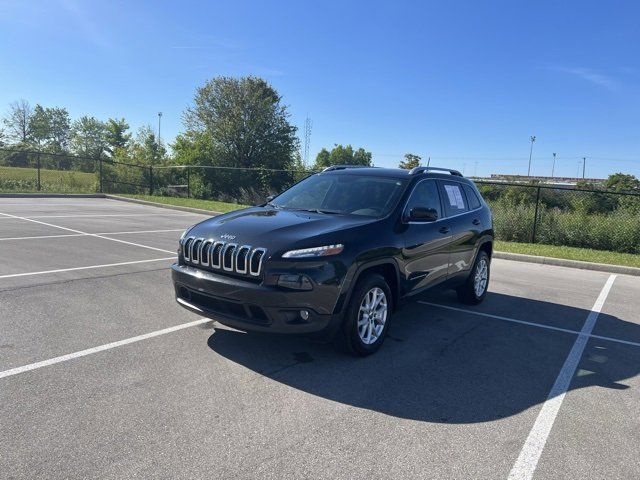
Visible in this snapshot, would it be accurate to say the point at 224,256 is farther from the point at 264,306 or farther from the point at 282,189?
the point at 282,189

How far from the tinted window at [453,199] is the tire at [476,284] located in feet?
2.80

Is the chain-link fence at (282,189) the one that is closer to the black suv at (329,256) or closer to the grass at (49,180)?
the grass at (49,180)

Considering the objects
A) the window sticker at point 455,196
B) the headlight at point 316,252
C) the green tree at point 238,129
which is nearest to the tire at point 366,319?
the headlight at point 316,252

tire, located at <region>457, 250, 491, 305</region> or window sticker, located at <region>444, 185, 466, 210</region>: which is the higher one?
window sticker, located at <region>444, 185, 466, 210</region>

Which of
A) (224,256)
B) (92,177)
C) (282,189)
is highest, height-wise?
(92,177)

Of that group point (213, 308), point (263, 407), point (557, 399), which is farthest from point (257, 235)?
point (557, 399)

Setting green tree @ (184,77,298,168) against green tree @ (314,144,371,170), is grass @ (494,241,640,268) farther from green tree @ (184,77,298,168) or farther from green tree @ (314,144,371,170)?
green tree @ (314,144,371,170)

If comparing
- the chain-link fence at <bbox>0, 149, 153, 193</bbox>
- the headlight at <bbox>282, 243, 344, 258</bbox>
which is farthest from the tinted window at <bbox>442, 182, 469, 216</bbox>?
the chain-link fence at <bbox>0, 149, 153, 193</bbox>

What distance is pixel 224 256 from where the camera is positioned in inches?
167

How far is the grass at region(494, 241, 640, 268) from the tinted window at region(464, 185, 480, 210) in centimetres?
546

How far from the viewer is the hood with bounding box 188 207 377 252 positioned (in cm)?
420

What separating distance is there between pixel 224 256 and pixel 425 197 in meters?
2.56

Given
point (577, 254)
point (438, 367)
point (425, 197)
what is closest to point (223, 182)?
point (577, 254)

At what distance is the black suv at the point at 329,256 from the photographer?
4.04m
